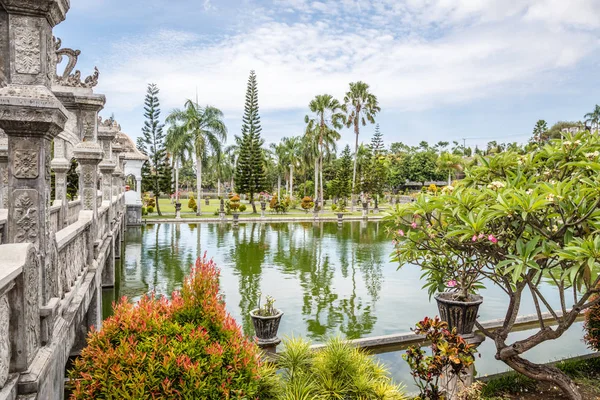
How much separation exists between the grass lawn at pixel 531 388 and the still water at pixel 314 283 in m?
1.20

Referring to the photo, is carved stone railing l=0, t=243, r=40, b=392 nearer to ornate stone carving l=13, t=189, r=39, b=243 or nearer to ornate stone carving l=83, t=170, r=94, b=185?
ornate stone carving l=13, t=189, r=39, b=243

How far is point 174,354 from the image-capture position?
280 centimetres

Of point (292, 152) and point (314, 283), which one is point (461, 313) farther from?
point (292, 152)

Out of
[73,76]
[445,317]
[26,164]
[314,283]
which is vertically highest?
[73,76]

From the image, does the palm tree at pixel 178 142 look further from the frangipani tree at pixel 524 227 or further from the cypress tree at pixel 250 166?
the frangipani tree at pixel 524 227

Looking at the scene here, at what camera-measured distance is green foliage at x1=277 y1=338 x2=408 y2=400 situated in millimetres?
3721

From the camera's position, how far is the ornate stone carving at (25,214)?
9.34 ft

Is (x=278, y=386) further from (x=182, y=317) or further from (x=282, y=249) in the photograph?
(x=282, y=249)

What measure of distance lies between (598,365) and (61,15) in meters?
7.21

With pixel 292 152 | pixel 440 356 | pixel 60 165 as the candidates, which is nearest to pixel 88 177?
pixel 60 165

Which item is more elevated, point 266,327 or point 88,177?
point 88,177

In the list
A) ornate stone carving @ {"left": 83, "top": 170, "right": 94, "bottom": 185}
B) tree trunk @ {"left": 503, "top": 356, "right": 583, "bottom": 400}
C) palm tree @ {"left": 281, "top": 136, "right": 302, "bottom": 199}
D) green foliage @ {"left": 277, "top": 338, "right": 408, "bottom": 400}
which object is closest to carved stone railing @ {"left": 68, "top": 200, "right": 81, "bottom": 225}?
ornate stone carving @ {"left": 83, "top": 170, "right": 94, "bottom": 185}

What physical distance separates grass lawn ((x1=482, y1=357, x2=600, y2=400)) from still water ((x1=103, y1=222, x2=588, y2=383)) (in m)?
1.20

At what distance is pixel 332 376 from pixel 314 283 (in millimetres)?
7625
